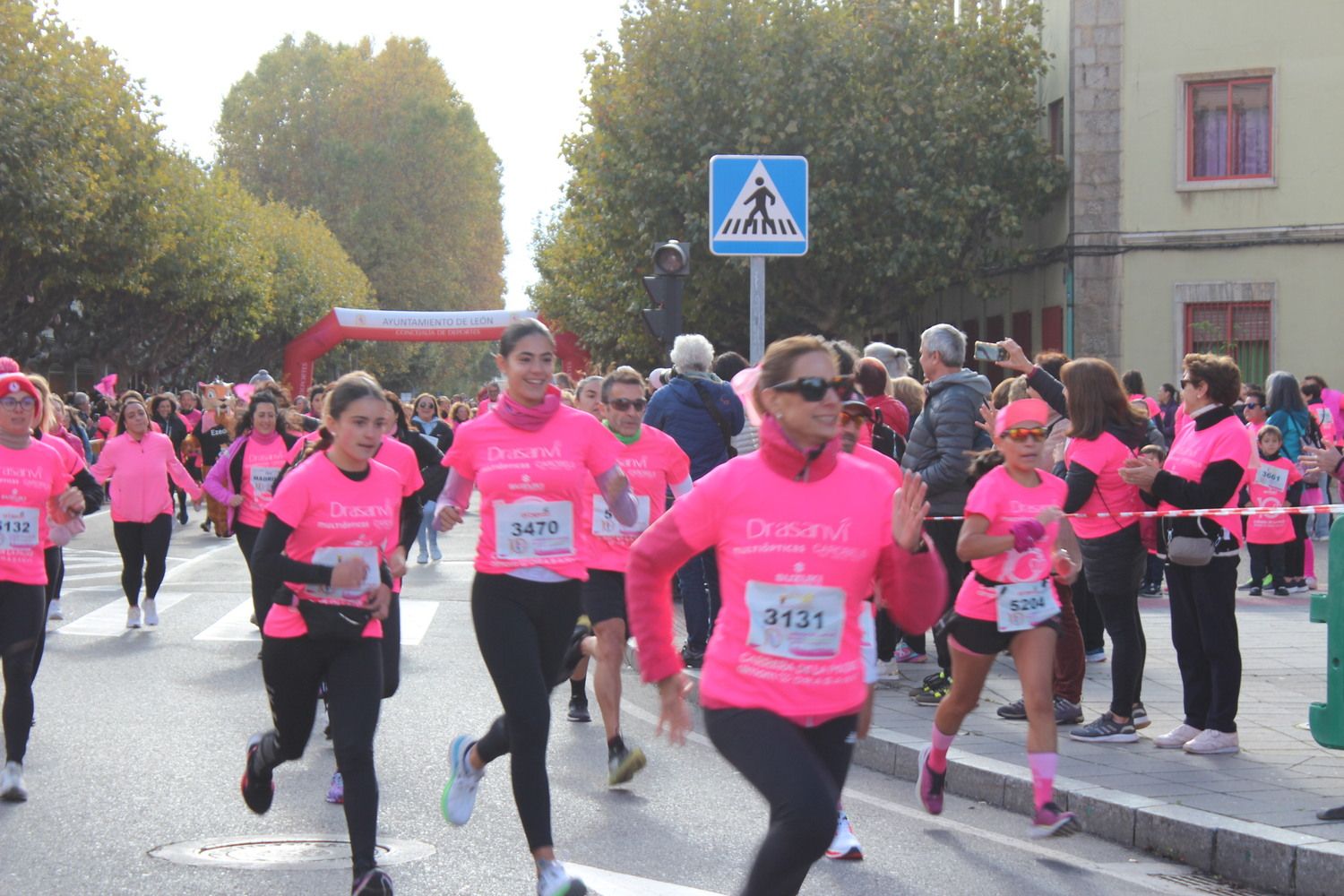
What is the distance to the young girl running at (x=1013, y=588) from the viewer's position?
654 centimetres

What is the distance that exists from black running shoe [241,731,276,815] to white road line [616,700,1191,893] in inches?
45.0

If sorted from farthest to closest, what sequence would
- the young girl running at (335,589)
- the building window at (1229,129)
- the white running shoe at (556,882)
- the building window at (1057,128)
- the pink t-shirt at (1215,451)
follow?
the building window at (1057,128) → the building window at (1229,129) → the pink t-shirt at (1215,451) → the young girl running at (335,589) → the white running shoe at (556,882)

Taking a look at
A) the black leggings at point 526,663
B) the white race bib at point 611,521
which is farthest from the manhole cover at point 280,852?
the white race bib at point 611,521

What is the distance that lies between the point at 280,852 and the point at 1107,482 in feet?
13.2

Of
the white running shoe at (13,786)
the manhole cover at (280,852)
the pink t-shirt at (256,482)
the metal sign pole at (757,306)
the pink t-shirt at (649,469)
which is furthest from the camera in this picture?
the metal sign pole at (757,306)

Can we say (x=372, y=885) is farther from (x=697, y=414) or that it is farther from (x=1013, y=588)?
(x=697, y=414)

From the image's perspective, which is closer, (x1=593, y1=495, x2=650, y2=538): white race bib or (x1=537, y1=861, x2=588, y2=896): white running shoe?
(x1=537, y1=861, x2=588, y2=896): white running shoe

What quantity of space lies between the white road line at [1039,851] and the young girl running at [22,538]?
2689 millimetres

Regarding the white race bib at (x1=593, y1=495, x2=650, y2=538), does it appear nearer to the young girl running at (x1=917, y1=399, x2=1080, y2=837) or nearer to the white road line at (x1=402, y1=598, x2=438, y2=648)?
the young girl running at (x1=917, y1=399, x2=1080, y2=837)

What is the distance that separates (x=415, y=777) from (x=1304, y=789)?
3.72 metres

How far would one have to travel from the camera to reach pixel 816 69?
27.3 meters

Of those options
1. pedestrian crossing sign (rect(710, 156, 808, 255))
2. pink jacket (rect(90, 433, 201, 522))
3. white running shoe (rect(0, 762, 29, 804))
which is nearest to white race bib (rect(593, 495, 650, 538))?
white running shoe (rect(0, 762, 29, 804))

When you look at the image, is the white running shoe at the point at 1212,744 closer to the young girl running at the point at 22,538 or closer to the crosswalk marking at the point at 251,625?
the young girl running at the point at 22,538

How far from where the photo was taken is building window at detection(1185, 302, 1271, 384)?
25.4m
